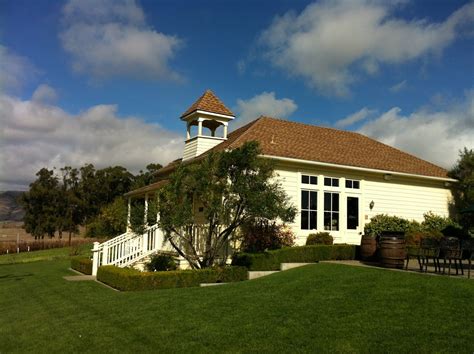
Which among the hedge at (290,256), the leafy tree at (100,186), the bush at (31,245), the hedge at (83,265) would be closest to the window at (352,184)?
the hedge at (290,256)

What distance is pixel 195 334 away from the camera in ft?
23.2

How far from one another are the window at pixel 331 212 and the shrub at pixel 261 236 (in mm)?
2696

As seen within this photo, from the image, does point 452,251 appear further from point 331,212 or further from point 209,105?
point 209,105

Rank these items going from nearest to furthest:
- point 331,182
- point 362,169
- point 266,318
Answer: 1. point 266,318
2. point 331,182
3. point 362,169

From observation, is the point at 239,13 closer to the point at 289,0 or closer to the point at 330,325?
the point at 289,0

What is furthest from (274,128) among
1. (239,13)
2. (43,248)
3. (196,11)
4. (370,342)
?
(43,248)

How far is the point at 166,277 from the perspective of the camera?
492 inches

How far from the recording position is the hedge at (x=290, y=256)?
46.6 feet

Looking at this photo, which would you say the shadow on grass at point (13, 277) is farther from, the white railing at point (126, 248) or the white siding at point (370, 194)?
the white siding at point (370, 194)

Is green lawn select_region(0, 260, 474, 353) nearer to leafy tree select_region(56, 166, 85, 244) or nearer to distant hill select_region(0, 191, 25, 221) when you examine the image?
leafy tree select_region(56, 166, 85, 244)

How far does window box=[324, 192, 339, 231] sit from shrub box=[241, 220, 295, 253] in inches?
106

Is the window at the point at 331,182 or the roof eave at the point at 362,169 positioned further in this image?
the window at the point at 331,182

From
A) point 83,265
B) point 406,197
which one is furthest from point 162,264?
point 406,197

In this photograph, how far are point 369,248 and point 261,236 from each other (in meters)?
3.70
